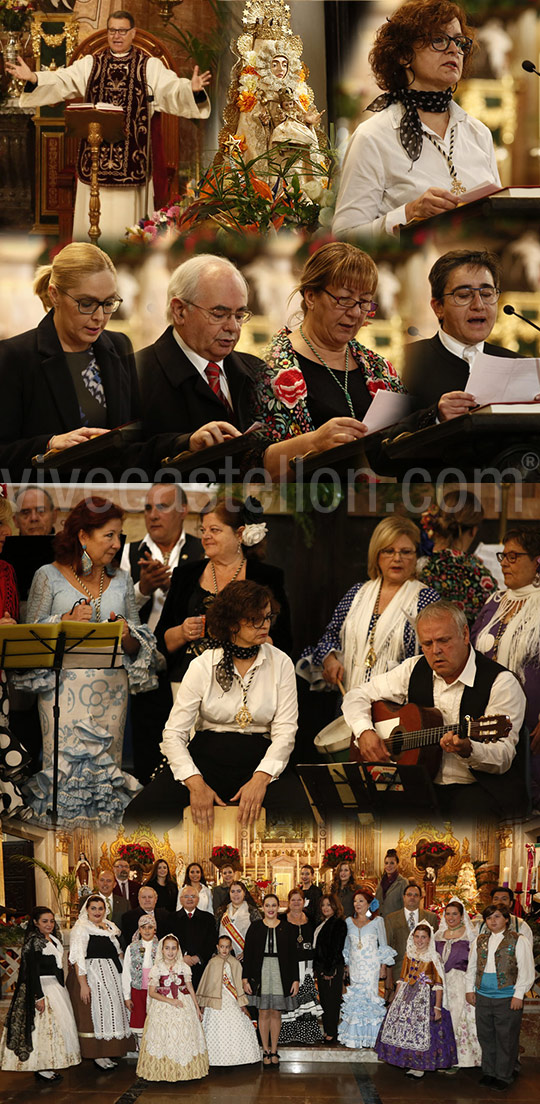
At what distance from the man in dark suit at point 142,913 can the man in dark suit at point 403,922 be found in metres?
0.94

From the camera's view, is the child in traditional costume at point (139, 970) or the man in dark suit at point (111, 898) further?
the man in dark suit at point (111, 898)

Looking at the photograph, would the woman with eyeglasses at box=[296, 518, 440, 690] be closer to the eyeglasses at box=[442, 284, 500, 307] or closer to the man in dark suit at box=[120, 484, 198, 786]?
the man in dark suit at box=[120, 484, 198, 786]

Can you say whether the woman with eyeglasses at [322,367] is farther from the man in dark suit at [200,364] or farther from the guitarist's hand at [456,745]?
the guitarist's hand at [456,745]

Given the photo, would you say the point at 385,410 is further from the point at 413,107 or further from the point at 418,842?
the point at 418,842

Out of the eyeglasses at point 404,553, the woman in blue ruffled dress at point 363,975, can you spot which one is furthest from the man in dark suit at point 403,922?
the eyeglasses at point 404,553

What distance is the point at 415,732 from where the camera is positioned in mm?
6695

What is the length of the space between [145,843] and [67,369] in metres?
2.06

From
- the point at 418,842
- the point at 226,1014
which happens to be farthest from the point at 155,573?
the point at 226,1014

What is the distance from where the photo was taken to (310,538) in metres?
7.12

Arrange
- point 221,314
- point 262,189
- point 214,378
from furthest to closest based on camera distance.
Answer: point 262,189, point 214,378, point 221,314

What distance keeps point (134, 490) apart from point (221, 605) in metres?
0.65

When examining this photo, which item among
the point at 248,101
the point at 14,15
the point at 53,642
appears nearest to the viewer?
the point at 53,642

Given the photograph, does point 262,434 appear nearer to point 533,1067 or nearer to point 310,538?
point 310,538

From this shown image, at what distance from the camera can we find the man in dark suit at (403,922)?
6.77 meters
